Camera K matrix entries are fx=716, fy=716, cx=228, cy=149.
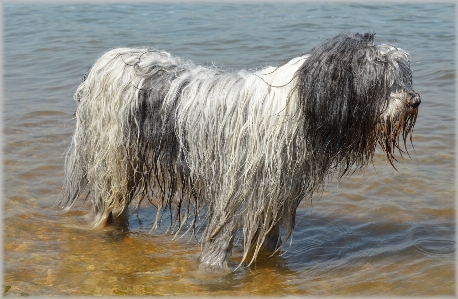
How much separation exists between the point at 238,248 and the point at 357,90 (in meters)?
1.84

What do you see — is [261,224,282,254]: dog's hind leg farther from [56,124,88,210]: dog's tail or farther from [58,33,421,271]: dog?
[56,124,88,210]: dog's tail

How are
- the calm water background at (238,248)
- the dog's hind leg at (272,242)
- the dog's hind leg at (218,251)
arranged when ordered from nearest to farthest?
the dog's hind leg at (218,251), the calm water background at (238,248), the dog's hind leg at (272,242)

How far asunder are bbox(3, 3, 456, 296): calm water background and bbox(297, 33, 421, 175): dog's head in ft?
3.07

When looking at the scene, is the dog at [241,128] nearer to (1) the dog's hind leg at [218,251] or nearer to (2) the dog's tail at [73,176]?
(1) the dog's hind leg at [218,251]

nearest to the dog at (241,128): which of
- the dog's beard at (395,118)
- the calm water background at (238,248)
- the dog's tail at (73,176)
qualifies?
the dog's beard at (395,118)

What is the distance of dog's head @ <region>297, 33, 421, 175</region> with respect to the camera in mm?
4234

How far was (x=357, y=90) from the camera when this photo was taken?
425cm

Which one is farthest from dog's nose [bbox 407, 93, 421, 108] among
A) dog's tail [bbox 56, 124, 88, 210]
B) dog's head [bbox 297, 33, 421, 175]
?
dog's tail [bbox 56, 124, 88, 210]

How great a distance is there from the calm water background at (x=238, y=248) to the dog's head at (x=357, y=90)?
0.94 m

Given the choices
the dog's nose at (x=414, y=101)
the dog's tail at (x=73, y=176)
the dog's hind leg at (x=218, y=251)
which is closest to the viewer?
the dog's nose at (x=414, y=101)

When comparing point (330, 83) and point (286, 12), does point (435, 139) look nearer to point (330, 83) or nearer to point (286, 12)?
point (330, 83)

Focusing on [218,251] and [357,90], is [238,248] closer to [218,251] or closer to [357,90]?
[218,251]

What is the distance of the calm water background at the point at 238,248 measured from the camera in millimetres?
5031

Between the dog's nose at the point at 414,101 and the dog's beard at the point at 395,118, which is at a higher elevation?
the dog's nose at the point at 414,101
